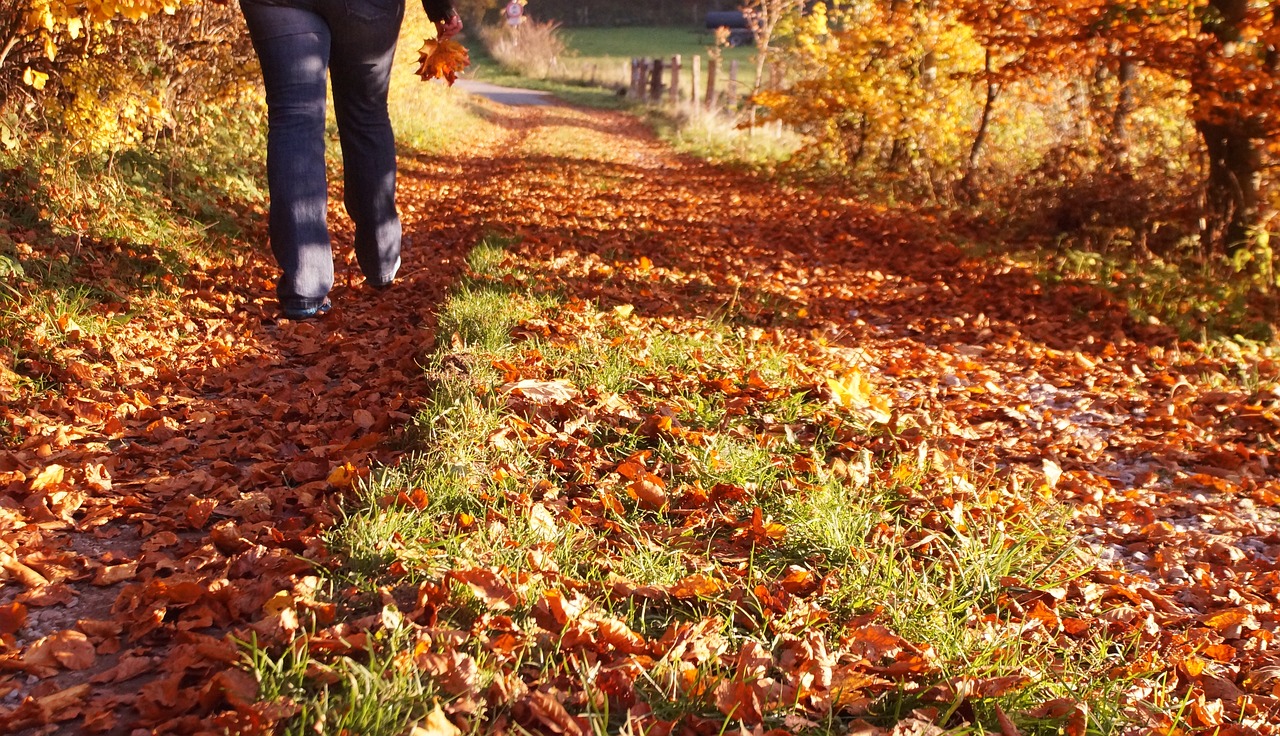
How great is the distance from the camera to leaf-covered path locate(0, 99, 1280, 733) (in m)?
1.90

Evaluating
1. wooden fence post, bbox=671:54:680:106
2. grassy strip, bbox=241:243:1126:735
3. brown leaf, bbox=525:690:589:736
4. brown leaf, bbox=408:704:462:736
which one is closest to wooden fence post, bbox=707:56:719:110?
wooden fence post, bbox=671:54:680:106

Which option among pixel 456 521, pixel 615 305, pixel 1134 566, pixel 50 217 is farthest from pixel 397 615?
pixel 50 217

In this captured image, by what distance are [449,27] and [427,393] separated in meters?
1.61

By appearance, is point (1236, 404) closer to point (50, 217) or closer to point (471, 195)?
point (50, 217)

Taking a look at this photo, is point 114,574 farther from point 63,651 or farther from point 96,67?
point 96,67

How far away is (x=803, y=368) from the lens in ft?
12.6

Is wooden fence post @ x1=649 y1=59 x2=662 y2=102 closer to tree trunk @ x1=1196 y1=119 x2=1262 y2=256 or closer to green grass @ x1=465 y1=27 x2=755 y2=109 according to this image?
green grass @ x1=465 y1=27 x2=755 y2=109

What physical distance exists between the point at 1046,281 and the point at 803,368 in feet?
10.8

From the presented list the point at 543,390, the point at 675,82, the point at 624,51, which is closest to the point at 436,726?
the point at 543,390

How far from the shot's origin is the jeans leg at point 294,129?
3.31 m

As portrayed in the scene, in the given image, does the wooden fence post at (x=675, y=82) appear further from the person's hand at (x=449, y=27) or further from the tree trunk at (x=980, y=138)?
the person's hand at (x=449, y=27)

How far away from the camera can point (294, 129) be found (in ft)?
11.2

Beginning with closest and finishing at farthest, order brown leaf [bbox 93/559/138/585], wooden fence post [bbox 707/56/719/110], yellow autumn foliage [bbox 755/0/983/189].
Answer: brown leaf [bbox 93/559/138/585] → yellow autumn foliage [bbox 755/0/983/189] → wooden fence post [bbox 707/56/719/110]

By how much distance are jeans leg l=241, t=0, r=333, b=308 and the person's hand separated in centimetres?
51
